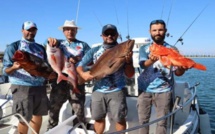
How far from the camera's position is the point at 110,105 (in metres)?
3.95

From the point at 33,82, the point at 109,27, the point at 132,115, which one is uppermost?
the point at 109,27

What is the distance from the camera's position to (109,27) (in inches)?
154

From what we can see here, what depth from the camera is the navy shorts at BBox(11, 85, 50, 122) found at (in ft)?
13.1

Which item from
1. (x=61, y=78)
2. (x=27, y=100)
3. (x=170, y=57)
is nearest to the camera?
(x=170, y=57)

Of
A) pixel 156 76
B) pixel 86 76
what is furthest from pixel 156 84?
pixel 86 76

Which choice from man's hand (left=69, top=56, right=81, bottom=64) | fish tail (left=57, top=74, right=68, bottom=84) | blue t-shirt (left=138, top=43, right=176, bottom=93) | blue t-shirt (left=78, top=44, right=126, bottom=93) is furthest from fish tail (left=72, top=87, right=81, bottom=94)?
blue t-shirt (left=138, top=43, right=176, bottom=93)

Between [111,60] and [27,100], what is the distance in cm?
161

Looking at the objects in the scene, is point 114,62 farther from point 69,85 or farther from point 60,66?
point 69,85

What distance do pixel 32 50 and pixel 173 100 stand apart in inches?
103

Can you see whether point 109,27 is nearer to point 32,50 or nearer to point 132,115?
point 32,50

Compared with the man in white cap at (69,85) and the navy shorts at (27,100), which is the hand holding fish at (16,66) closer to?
the navy shorts at (27,100)

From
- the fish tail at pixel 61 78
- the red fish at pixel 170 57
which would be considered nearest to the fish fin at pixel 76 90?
the fish tail at pixel 61 78

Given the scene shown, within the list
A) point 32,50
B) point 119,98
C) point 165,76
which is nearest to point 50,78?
point 32,50

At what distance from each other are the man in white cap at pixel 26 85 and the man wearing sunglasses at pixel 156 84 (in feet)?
5.87
